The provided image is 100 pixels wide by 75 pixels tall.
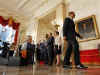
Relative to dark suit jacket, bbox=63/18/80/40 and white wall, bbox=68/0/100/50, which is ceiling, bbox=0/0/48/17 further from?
dark suit jacket, bbox=63/18/80/40

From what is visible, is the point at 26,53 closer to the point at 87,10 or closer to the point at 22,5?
the point at 87,10

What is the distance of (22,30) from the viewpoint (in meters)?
7.87

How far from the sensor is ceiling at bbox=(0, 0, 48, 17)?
19.1 feet

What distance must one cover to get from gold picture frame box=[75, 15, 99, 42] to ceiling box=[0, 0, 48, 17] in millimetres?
2975

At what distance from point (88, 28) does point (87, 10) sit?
2.42ft

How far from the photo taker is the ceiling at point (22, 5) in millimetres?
5835

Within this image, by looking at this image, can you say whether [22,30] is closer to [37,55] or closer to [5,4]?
[5,4]

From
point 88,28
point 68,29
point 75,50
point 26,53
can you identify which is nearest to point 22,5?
point 88,28

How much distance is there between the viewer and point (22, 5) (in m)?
6.17

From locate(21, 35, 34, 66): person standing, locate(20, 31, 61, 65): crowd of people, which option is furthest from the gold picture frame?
locate(21, 35, 34, 66): person standing

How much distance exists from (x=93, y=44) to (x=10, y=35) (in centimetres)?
565

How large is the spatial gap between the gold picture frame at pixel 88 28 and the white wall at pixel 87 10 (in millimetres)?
140

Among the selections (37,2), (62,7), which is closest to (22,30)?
(37,2)

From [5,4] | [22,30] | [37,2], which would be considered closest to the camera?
[37,2]
